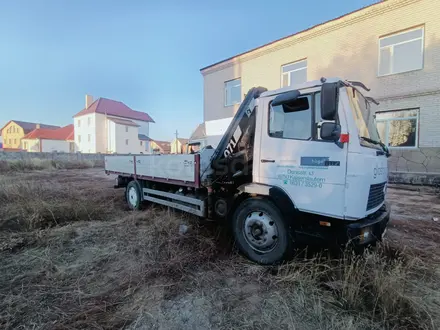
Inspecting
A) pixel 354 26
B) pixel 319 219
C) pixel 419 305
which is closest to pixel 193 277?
pixel 319 219

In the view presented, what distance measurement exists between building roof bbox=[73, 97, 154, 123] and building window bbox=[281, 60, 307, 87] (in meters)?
40.1

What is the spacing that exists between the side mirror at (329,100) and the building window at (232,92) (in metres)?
13.1

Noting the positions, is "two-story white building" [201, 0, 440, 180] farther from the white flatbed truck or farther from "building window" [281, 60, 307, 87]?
the white flatbed truck

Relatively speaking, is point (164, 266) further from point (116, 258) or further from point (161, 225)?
point (161, 225)

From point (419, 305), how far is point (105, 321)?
288 centimetres

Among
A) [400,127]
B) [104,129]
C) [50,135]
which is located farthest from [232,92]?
[50,135]

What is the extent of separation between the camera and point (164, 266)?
10.1ft

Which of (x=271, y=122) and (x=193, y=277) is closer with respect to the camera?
(x=193, y=277)

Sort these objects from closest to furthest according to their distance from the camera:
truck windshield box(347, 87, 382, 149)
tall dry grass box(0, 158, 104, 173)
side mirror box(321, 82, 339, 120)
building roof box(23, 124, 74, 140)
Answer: side mirror box(321, 82, 339, 120), truck windshield box(347, 87, 382, 149), tall dry grass box(0, 158, 104, 173), building roof box(23, 124, 74, 140)

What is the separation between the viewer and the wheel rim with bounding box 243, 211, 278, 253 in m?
3.21

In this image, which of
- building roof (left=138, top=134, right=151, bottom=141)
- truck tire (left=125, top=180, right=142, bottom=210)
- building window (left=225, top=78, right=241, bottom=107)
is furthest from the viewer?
building roof (left=138, top=134, right=151, bottom=141)

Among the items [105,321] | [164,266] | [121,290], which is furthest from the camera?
[164,266]

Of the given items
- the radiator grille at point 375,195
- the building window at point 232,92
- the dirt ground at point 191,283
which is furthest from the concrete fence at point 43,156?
the radiator grille at point 375,195

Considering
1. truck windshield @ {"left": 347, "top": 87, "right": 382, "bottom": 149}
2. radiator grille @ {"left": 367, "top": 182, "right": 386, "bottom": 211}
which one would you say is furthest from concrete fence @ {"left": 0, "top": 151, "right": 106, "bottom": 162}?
radiator grille @ {"left": 367, "top": 182, "right": 386, "bottom": 211}
